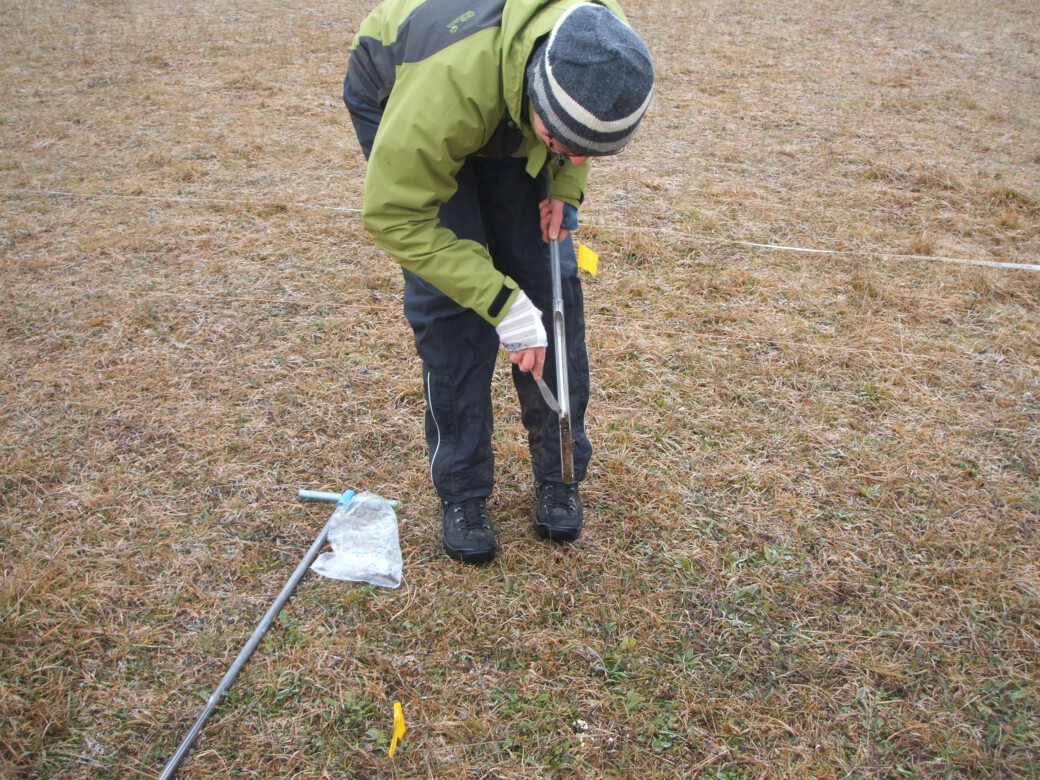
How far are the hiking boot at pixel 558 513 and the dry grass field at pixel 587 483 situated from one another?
0.16 ft

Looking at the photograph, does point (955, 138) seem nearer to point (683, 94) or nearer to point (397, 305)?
point (683, 94)

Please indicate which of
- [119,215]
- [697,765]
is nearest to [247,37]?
[119,215]

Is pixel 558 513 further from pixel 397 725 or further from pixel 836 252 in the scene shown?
pixel 836 252

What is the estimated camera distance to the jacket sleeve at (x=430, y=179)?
148 centimetres

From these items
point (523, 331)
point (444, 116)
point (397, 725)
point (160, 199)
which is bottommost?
point (397, 725)

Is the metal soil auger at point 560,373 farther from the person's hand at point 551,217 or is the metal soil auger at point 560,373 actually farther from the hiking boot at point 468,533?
the hiking boot at point 468,533

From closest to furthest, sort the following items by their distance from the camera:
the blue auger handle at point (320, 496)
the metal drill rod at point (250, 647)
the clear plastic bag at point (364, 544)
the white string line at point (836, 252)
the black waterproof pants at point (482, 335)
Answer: the metal drill rod at point (250, 647)
the black waterproof pants at point (482, 335)
the clear plastic bag at point (364, 544)
the blue auger handle at point (320, 496)
the white string line at point (836, 252)

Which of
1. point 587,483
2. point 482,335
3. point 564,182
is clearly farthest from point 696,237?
point 482,335

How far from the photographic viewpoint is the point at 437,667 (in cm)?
189

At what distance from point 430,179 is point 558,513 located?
3.38ft

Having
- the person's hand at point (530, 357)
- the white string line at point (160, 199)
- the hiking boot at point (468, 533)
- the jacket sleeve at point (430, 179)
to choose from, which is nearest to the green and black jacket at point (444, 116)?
the jacket sleeve at point (430, 179)

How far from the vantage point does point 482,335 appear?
1935mm

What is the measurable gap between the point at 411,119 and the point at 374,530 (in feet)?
3.95

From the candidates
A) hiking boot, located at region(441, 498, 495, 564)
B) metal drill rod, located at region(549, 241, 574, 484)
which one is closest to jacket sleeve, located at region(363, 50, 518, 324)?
metal drill rod, located at region(549, 241, 574, 484)
